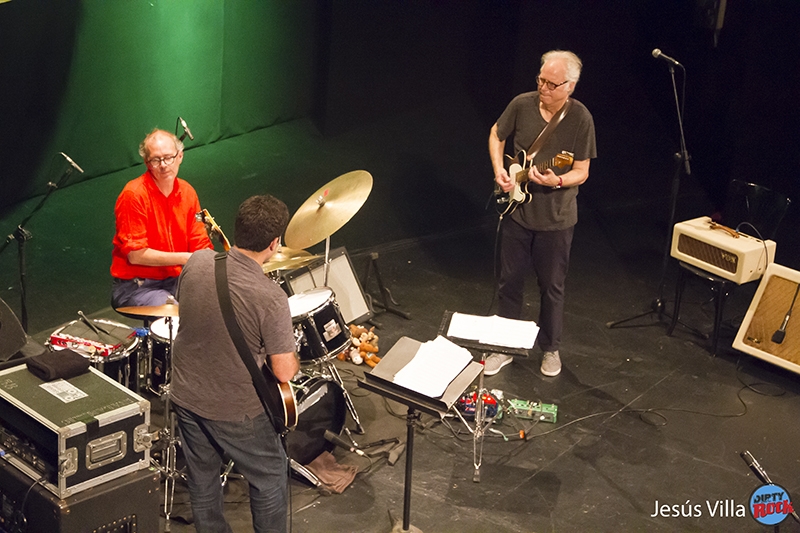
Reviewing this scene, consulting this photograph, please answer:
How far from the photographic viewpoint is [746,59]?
25.0 ft

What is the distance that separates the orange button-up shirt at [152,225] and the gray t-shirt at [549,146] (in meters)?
1.87

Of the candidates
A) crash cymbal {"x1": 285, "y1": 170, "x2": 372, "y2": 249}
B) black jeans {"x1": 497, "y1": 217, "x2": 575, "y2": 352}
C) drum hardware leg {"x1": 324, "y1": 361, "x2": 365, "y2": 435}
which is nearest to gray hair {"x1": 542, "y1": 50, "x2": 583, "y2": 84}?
black jeans {"x1": 497, "y1": 217, "x2": 575, "y2": 352}

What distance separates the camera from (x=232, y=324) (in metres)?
3.29

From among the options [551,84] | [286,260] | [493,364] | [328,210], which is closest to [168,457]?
[286,260]

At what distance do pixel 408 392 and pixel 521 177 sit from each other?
1899 mm

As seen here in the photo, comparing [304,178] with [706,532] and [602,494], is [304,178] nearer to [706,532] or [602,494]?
[602,494]

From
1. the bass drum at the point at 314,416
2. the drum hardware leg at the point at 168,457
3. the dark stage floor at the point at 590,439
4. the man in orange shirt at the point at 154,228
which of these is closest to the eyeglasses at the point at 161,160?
the man in orange shirt at the point at 154,228

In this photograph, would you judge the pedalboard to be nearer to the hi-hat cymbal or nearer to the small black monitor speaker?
the small black monitor speaker

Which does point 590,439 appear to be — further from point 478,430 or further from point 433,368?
point 433,368

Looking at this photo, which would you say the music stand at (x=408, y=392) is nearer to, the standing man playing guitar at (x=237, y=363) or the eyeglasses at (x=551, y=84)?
the standing man playing guitar at (x=237, y=363)

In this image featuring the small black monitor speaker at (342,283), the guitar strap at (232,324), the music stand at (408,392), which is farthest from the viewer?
the small black monitor speaker at (342,283)

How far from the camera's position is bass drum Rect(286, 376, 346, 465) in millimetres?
4551

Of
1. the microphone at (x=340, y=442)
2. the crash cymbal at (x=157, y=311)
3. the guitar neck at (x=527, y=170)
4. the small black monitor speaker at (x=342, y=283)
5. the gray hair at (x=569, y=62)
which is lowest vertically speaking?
the microphone at (x=340, y=442)

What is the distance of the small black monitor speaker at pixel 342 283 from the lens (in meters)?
5.65
